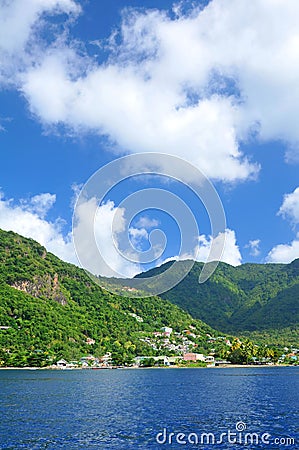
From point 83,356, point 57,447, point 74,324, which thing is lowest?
point 57,447

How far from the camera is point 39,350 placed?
103m

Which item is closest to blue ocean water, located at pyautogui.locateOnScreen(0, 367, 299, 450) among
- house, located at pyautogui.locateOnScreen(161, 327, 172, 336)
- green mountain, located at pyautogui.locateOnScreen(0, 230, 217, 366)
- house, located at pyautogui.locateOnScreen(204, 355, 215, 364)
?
green mountain, located at pyautogui.locateOnScreen(0, 230, 217, 366)

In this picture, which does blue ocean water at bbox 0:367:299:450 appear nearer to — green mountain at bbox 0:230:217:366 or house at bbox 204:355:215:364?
green mountain at bbox 0:230:217:366

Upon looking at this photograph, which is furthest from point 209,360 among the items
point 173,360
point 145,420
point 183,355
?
point 145,420

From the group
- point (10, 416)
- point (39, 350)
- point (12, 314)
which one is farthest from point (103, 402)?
point (12, 314)

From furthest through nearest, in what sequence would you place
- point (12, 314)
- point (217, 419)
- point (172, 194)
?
point (12, 314), point (217, 419), point (172, 194)

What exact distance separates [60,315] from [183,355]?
38.8 meters

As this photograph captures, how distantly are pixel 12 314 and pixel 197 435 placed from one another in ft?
341

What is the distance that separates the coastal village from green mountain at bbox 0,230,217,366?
2.47 m

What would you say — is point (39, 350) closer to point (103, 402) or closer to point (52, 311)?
point (52, 311)

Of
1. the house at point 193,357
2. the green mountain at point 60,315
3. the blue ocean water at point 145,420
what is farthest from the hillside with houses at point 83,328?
the blue ocean water at point 145,420

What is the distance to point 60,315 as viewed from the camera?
13200 cm

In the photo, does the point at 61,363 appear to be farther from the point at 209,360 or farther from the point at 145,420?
the point at 145,420

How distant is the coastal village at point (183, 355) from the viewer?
109 meters
